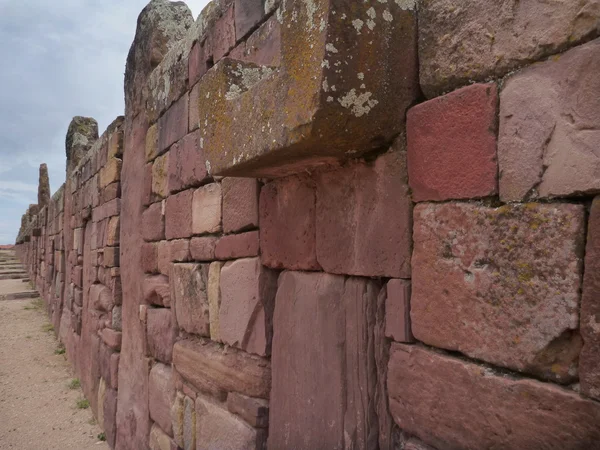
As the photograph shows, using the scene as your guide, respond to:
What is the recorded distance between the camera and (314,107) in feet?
4.44

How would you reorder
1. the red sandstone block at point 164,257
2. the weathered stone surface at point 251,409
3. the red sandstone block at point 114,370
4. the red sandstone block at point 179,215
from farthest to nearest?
1. the red sandstone block at point 114,370
2. the red sandstone block at point 164,257
3. the red sandstone block at point 179,215
4. the weathered stone surface at point 251,409

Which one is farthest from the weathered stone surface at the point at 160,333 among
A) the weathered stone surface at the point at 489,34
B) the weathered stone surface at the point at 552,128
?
the weathered stone surface at the point at 552,128

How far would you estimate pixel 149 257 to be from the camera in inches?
141

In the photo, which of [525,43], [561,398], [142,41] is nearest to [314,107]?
[525,43]

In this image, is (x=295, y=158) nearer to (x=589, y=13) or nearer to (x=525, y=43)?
(x=525, y=43)

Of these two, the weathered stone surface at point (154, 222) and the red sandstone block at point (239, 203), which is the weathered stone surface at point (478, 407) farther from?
the weathered stone surface at point (154, 222)

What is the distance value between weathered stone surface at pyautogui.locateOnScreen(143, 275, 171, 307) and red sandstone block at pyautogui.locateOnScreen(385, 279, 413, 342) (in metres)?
2.07

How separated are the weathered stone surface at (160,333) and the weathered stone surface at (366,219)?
1.74m

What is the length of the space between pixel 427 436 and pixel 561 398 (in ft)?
1.45

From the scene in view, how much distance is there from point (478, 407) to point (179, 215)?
2.31 m

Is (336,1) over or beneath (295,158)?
over

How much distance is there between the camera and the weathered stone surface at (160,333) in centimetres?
317

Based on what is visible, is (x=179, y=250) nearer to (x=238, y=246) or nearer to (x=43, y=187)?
(x=238, y=246)

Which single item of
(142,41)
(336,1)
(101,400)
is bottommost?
(101,400)
